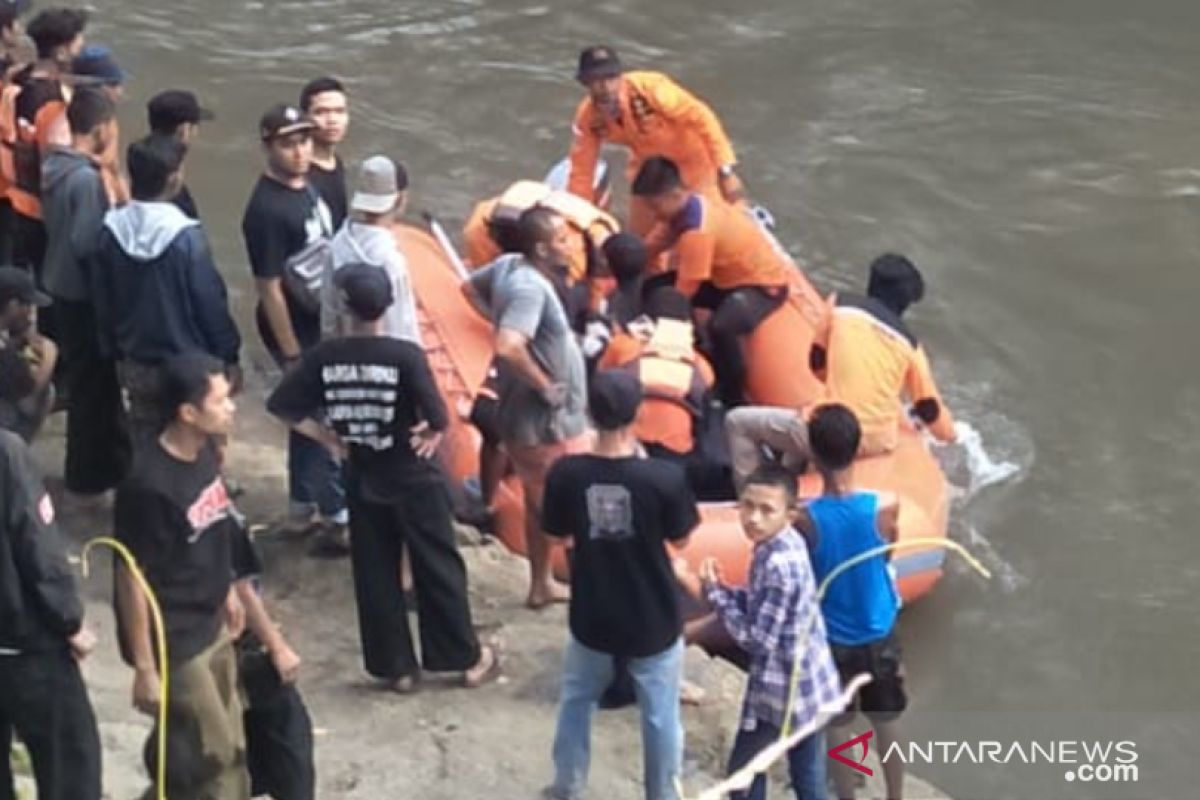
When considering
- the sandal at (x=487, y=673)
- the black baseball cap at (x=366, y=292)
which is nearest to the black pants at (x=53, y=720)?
the black baseball cap at (x=366, y=292)

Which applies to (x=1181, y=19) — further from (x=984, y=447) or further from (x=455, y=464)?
(x=455, y=464)

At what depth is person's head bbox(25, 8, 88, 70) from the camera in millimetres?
8398

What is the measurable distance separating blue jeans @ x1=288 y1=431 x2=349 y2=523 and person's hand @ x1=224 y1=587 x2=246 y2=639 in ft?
6.56

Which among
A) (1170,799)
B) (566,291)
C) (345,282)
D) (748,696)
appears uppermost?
(345,282)

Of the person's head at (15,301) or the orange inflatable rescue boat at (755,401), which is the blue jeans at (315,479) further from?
the person's head at (15,301)

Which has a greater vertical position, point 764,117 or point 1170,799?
point 764,117

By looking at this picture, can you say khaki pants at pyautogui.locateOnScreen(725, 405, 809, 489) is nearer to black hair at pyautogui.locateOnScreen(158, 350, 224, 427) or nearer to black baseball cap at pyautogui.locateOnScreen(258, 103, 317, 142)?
black baseball cap at pyautogui.locateOnScreen(258, 103, 317, 142)

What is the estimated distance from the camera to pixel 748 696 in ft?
20.0

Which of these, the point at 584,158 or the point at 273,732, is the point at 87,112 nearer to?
the point at 273,732

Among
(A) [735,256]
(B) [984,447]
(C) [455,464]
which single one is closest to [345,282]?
(C) [455,464]

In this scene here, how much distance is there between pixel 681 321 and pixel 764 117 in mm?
5872

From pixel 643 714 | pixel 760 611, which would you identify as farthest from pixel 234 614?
pixel 760 611

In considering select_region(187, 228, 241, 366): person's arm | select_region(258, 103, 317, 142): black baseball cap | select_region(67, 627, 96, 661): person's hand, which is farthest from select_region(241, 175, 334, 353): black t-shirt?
select_region(67, 627, 96, 661): person's hand

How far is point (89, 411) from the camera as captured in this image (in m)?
7.93
